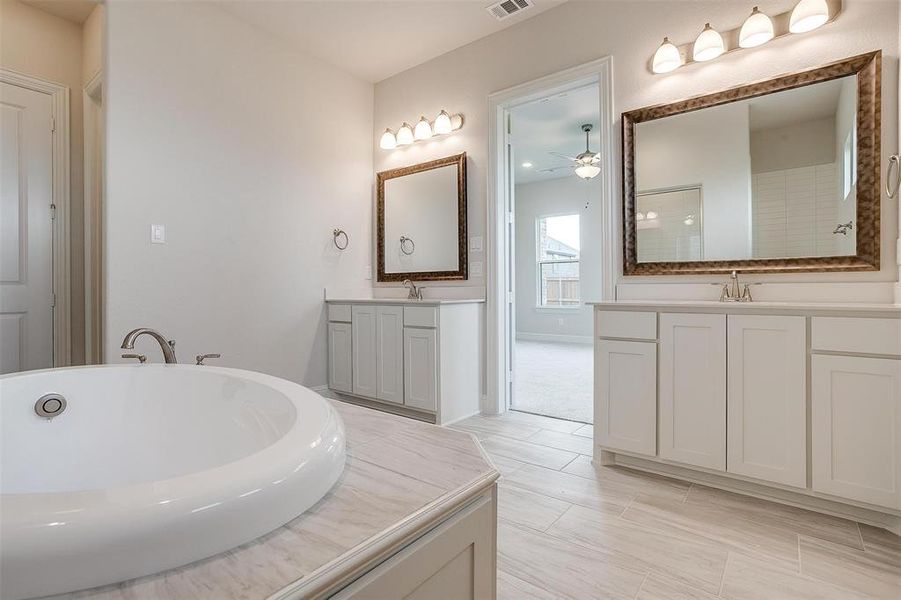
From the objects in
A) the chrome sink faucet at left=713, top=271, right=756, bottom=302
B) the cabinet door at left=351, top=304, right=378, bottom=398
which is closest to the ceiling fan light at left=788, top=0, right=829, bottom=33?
the chrome sink faucet at left=713, top=271, right=756, bottom=302

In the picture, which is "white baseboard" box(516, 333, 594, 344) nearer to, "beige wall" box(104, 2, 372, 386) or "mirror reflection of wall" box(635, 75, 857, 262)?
"beige wall" box(104, 2, 372, 386)

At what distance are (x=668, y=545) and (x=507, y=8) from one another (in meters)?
3.16

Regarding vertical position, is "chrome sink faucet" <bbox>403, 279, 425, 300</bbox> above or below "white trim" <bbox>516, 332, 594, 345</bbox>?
above

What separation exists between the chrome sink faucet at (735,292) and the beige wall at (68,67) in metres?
4.01

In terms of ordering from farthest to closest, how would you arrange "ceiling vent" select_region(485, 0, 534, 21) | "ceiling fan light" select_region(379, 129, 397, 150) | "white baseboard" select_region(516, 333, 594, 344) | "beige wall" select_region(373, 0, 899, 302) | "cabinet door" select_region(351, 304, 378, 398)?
"white baseboard" select_region(516, 333, 594, 344) → "ceiling fan light" select_region(379, 129, 397, 150) → "cabinet door" select_region(351, 304, 378, 398) → "ceiling vent" select_region(485, 0, 534, 21) → "beige wall" select_region(373, 0, 899, 302)

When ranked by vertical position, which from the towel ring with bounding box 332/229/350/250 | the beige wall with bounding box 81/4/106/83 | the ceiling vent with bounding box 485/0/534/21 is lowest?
the towel ring with bounding box 332/229/350/250

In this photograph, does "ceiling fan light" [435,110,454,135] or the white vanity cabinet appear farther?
"ceiling fan light" [435,110,454,135]

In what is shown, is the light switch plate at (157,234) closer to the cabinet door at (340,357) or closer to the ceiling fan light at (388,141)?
the cabinet door at (340,357)

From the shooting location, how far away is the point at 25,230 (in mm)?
2848

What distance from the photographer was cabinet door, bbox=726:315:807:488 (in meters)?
1.81

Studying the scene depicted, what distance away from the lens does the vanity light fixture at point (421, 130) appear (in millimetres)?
3465

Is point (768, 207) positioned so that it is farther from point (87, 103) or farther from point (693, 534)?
point (87, 103)

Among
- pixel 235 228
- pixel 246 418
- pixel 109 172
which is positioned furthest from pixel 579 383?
pixel 109 172

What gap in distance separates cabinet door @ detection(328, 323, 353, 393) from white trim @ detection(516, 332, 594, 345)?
4.59 m
